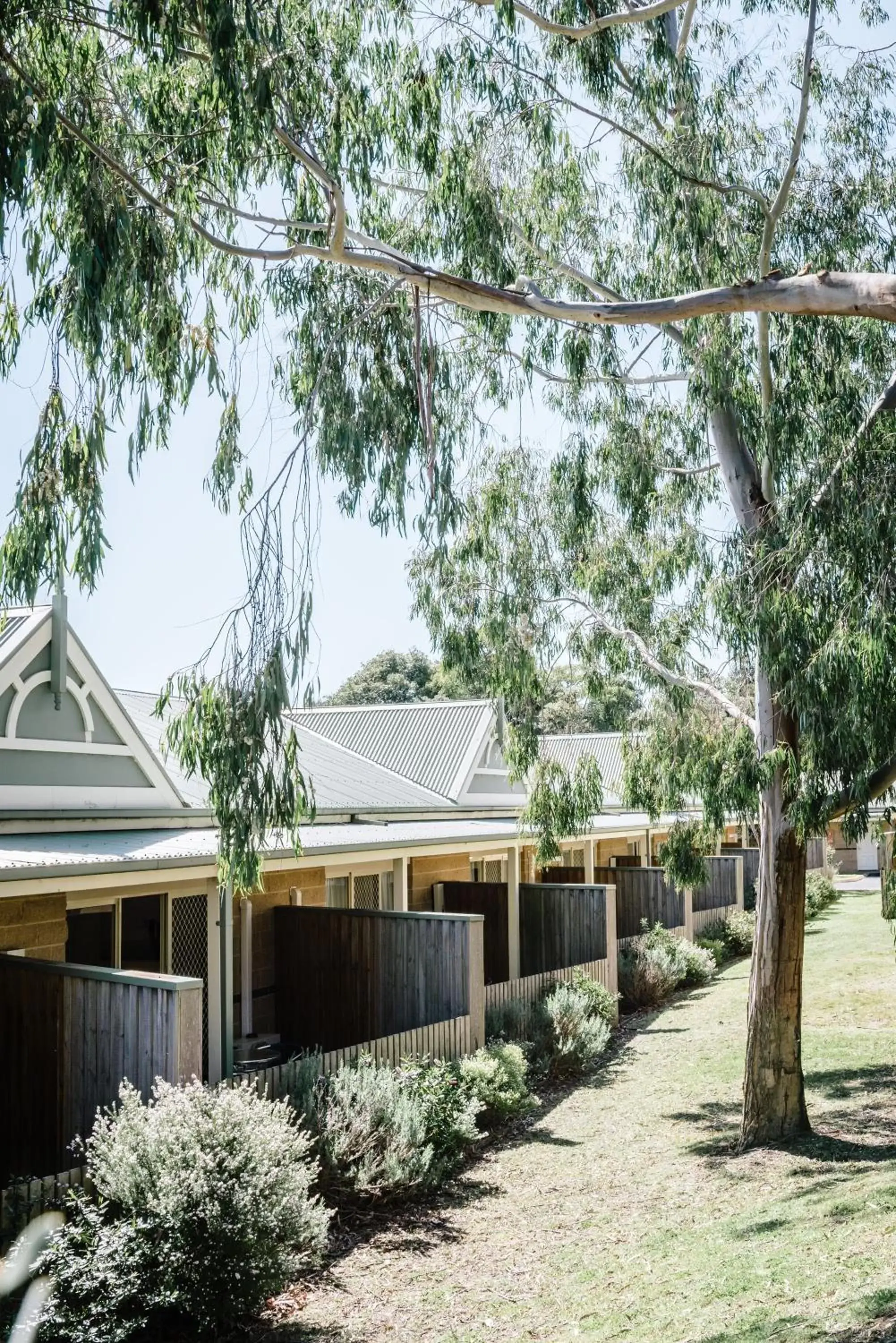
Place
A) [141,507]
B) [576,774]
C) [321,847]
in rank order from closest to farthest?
[141,507] < [321,847] < [576,774]

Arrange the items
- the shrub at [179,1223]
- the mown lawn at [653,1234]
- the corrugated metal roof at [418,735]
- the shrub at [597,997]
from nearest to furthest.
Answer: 1. the shrub at [179,1223]
2. the mown lawn at [653,1234]
3. the shrub at [597,997]
4. the corrugated metal roof at [418,735]

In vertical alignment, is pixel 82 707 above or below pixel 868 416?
below

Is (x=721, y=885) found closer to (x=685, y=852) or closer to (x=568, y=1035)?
(x=685, y=852)

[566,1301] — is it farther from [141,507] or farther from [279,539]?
[141,507]

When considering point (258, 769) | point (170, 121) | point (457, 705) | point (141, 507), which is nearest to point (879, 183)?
point (170, 121)

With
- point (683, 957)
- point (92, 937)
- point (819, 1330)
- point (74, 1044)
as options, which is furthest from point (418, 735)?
point (819, 1330)

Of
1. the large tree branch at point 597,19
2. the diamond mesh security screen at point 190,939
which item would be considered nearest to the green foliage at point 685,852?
the diamond mesh security screen at point 190,939

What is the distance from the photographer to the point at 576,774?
591 inches

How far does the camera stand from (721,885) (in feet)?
86.9

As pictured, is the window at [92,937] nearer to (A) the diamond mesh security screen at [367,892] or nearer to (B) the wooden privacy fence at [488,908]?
(A) the diamond mesh security screen at [367,892]

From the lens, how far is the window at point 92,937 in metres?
11.2

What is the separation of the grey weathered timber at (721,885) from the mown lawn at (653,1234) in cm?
1165

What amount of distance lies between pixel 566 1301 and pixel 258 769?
13.4 ft

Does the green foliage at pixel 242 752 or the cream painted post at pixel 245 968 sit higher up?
the green foliage at pixel 242 752
